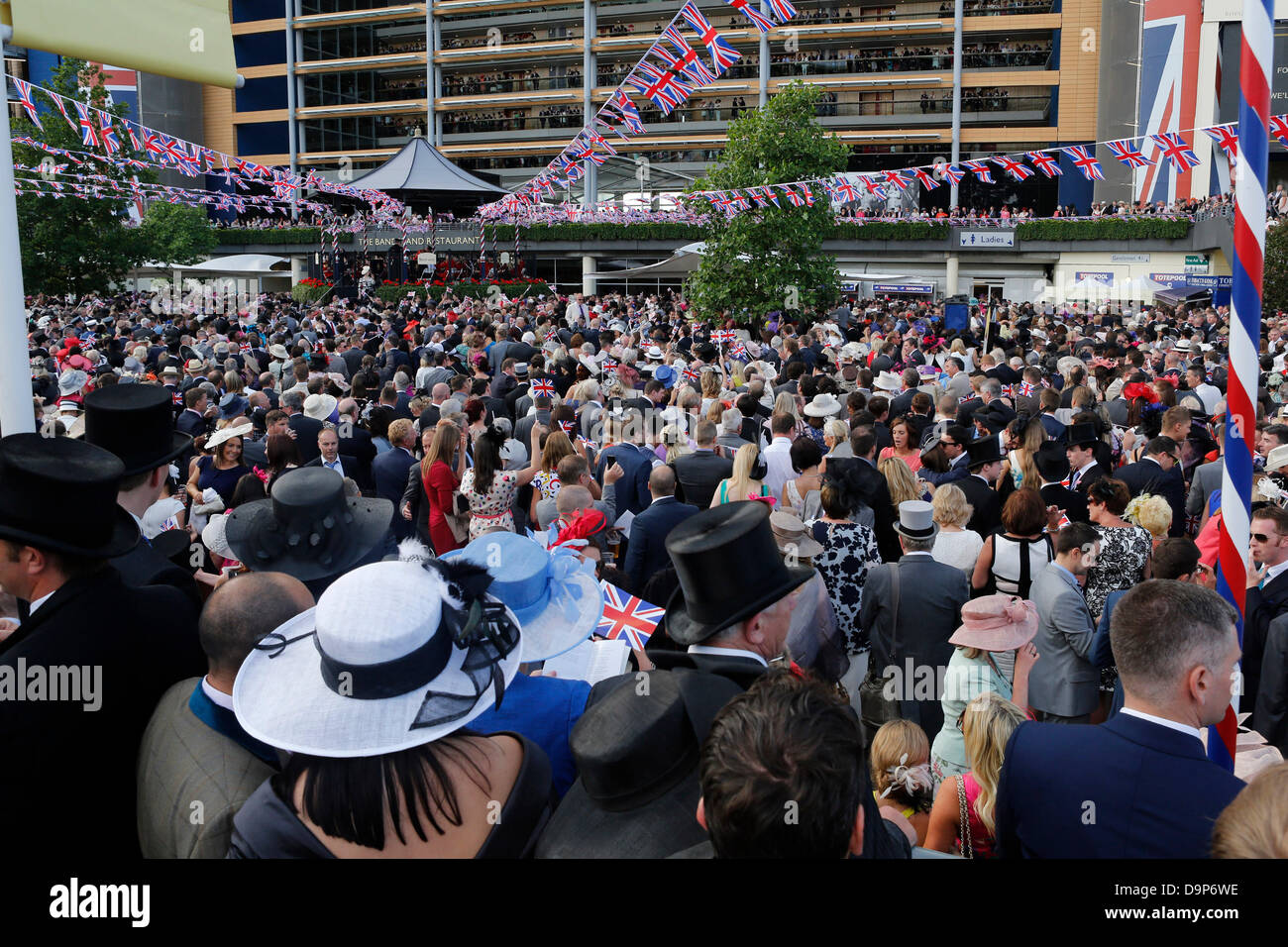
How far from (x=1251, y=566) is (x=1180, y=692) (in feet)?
10.8

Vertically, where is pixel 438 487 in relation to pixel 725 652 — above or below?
below

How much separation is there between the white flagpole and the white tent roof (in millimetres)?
47098

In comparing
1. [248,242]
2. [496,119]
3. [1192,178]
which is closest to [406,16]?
[496,119]

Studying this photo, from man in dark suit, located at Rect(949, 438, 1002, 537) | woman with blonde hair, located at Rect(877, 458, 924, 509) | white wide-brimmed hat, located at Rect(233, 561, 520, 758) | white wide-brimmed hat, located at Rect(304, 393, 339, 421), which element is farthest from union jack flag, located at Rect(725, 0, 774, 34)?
white wide-brimmed hat, located at Rect(233, 561, 520, 758)

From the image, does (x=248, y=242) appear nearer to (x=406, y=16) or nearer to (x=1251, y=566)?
(x=406, y=16)

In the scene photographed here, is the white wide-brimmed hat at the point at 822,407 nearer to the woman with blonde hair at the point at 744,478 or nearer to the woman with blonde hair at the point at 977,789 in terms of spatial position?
the woman with blonde hair at the point at 744,478

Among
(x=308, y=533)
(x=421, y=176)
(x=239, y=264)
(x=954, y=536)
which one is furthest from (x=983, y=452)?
(x=239, y=264)

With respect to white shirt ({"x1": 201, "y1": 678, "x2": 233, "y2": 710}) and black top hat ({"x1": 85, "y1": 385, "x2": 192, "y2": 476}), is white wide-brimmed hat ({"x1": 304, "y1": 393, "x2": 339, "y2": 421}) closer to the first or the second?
black top hat ({"x1": 85, "y1": 385, "x2": 192, "y2": 476})

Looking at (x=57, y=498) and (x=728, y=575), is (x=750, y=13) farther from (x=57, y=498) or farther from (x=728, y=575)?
(x=57, y=498)

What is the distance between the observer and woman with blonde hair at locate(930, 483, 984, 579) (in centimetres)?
568

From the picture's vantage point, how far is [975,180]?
49812 millimetres

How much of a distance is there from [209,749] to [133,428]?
5.71 ft

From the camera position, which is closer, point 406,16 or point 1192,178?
point 1192,178

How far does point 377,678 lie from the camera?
223 cm
